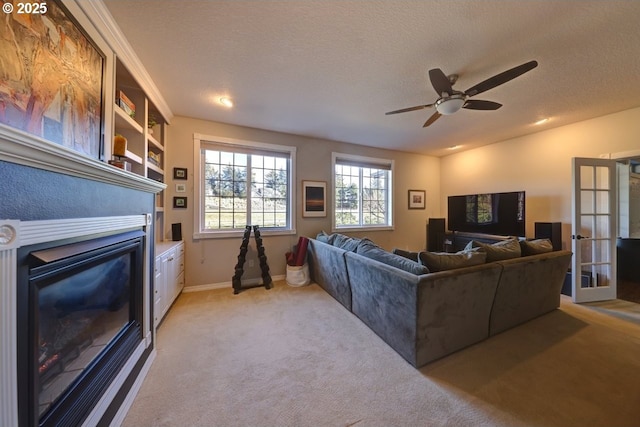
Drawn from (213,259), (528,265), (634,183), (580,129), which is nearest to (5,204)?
(213,259)

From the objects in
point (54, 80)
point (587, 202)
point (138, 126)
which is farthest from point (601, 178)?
point (138, 126)

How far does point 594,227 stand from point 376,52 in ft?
12.4

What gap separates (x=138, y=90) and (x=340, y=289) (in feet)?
10.6

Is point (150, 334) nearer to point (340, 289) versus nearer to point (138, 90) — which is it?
point (340, 289)

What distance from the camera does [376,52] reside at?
187 cm

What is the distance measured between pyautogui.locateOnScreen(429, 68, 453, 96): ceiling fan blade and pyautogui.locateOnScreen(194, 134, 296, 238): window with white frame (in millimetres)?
2431

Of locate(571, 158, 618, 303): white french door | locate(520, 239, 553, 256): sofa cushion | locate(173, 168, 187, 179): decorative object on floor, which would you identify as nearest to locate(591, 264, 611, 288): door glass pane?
locate(571, 158, 618, 303): white french door

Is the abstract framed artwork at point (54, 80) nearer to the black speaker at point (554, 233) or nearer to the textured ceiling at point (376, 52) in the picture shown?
the textured ceiling at point (376, 52)

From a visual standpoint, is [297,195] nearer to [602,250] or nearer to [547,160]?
[547,160]

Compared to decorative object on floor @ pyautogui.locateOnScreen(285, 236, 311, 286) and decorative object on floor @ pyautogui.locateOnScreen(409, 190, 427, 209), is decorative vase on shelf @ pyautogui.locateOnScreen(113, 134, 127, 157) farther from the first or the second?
decorative object on floor @ pyautogui.locateOnScreen(409, 190, 427, 209)

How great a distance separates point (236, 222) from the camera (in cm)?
358

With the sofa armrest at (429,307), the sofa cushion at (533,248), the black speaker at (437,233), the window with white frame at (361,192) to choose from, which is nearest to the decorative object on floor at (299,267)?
the window with white frame at (361,192)

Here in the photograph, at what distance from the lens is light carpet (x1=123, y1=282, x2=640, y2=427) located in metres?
1.28

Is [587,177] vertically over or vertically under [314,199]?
over
